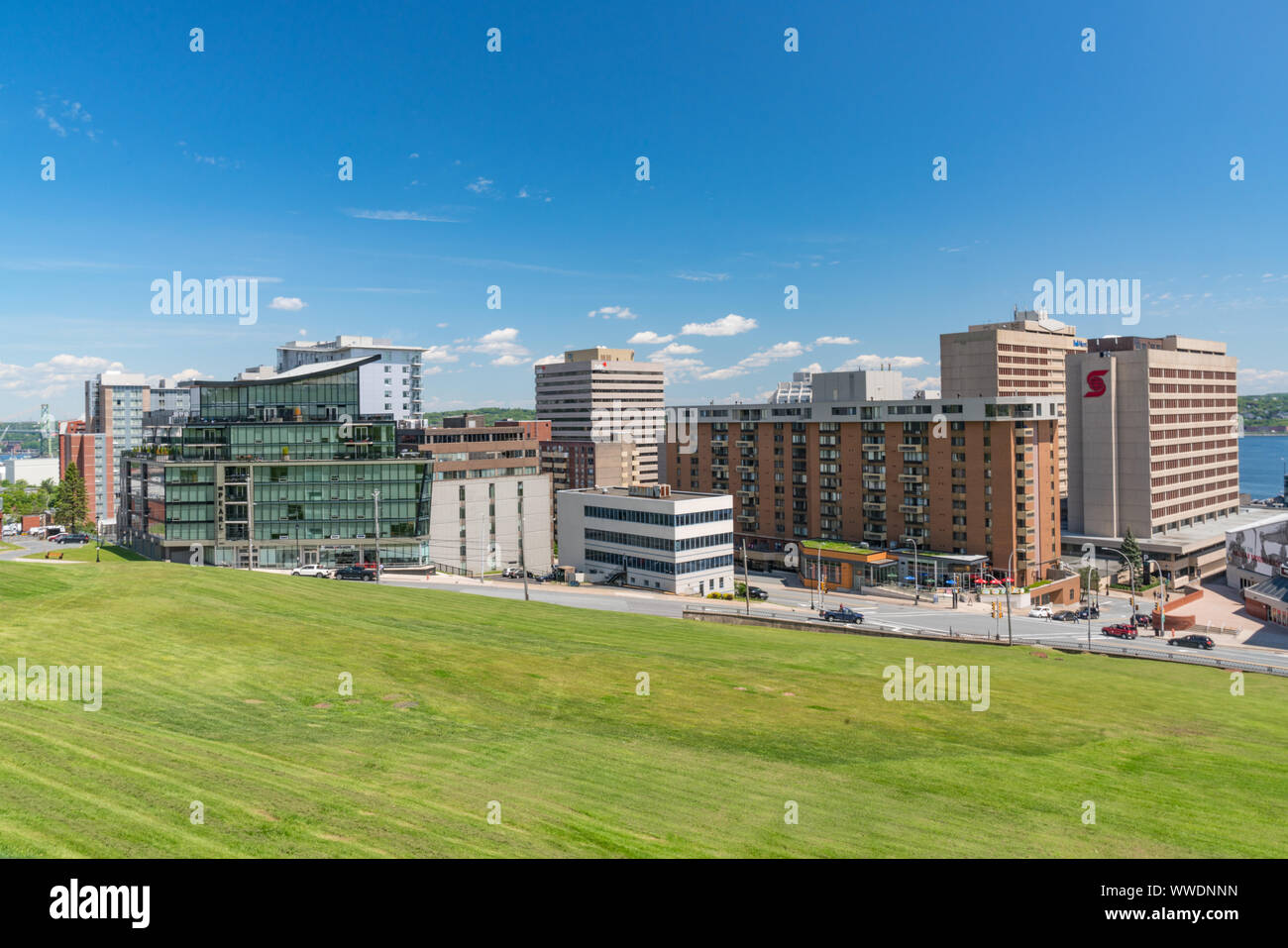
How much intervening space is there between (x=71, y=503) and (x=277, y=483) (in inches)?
3654

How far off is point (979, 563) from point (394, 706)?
85.1 m

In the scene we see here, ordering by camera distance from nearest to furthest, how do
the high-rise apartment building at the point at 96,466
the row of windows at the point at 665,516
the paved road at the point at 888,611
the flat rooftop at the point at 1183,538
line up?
the paved road at the point at 888,611
the row of windows at the point at 665,516
the flat rooftop at the point at 1183,538
the high-rise apartment building at the point at 96,466

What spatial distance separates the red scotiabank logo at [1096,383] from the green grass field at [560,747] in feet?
284

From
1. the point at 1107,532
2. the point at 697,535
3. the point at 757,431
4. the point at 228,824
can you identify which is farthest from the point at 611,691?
the point at 1107,532

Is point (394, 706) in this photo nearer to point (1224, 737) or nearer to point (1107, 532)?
point (1224, 737)

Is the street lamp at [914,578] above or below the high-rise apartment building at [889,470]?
below

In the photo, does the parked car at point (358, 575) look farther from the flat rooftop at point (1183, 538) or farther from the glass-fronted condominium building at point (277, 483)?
the flat rooftop at point (1183, 538)

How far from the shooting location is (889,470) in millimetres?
107938

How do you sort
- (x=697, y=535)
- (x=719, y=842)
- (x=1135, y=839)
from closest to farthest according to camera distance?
(x=719, y=842) → (x=1135, y=839) → (x=697, y=535)

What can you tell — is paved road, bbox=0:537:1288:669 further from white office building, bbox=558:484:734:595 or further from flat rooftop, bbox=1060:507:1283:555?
flat rooftop, bbox=1060:507:1283:555

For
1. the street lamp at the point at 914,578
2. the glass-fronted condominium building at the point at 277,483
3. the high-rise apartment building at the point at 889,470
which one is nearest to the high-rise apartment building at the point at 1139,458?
the high-rise apartment building at the point at 889,470

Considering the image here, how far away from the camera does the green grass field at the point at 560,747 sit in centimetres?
1658
